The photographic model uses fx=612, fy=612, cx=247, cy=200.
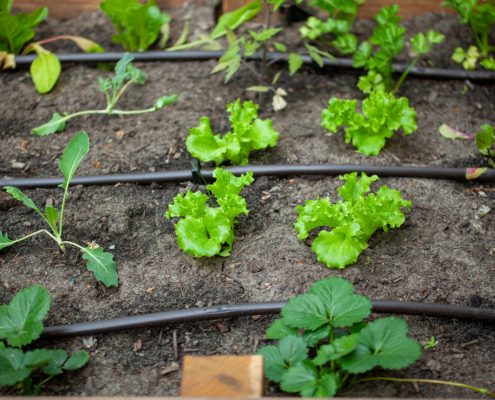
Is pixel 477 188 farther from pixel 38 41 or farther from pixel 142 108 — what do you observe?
pixel 38 41

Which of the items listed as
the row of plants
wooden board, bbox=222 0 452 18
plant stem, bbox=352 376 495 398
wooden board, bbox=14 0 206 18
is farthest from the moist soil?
wooden board, bbox=14 0 206 18

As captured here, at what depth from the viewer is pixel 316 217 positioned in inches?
95.3

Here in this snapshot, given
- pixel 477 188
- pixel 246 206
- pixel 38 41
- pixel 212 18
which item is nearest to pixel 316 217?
pixel 246 206

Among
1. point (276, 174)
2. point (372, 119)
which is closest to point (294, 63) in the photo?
point (372, 119)

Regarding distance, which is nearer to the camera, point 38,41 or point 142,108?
point 142,108

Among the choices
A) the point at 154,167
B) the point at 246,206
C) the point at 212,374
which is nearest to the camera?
the point at 212,374

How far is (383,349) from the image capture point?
1.89 m

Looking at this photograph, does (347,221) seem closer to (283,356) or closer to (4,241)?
(283,356)

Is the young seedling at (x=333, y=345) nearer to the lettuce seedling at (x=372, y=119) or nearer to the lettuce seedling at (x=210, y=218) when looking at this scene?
the lettuce seedling at (x=210, y=218)

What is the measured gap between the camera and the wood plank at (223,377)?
5.59 feet

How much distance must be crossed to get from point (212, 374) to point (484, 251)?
4.40ft

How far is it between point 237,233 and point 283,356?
77 centimetres

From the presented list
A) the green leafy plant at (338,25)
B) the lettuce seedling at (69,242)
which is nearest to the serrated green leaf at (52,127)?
the lettuce seedling at (69,242)

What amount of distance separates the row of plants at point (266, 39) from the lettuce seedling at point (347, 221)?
914 mm
